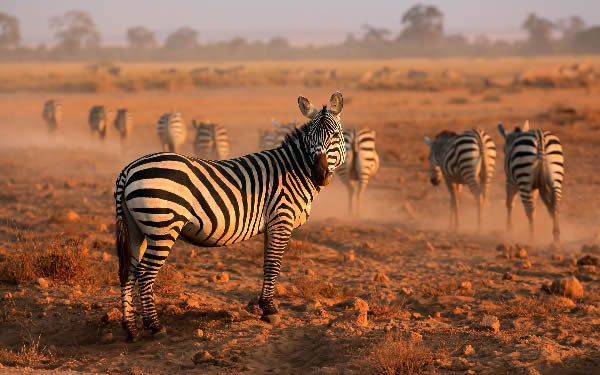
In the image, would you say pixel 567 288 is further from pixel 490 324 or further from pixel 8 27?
pixel 8 27

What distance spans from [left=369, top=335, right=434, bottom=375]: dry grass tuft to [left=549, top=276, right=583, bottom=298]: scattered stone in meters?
3.01

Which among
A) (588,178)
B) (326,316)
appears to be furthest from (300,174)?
(588,178)

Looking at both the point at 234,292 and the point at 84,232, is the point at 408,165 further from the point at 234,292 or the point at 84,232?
the point at 234,292

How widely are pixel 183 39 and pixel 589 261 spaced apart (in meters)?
132

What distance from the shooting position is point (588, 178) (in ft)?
49.5

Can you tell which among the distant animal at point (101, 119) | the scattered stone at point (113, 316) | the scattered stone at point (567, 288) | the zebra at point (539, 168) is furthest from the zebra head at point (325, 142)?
the distant animal at point (101, 119)

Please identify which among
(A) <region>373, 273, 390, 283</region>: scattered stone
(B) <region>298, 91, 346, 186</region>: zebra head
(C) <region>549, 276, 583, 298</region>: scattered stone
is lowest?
(A) <region>373, 273, 390, 283</region>: scattered stone

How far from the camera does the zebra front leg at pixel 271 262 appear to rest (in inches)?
250

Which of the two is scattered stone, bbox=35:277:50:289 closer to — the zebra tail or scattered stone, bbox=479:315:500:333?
the zebra tail

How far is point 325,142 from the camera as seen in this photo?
6168 mm

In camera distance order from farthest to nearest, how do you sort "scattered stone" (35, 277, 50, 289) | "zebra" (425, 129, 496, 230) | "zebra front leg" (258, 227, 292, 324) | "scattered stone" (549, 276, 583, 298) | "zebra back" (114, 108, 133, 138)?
"zebra back" (114, 108, 133, 138) → "zebra" (425, 129, 496, 230) → "scattered stone" (549, 276, 583, 298) → "scattered stone" (35, 277, 50, 289) → "zebra front leg" (258, 227, 292, 324)

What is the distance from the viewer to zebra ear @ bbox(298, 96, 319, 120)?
6582 millimetres

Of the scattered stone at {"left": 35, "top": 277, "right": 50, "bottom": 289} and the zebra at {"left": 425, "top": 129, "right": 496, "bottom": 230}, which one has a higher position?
the zebra at {"left": 425, "top": 129, "right": 496, "bottom": 230}

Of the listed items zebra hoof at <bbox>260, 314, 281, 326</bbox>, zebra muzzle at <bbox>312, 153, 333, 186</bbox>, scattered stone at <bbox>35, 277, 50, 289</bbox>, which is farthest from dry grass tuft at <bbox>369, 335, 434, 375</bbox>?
scattered stone at <bbox>35, 277, 50, 289</bbox>
